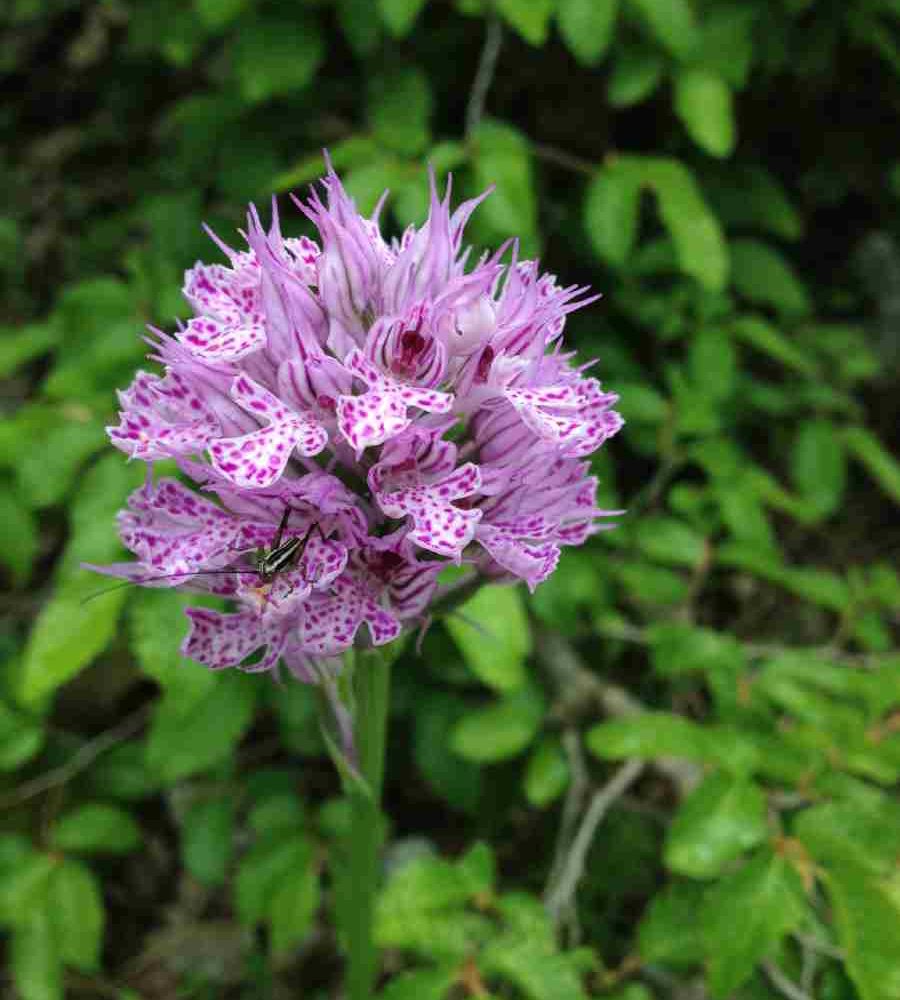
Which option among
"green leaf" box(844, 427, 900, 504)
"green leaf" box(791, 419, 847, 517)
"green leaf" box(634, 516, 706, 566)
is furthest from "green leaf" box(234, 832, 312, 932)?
"green leaf" box(844, 427, 900, 504)

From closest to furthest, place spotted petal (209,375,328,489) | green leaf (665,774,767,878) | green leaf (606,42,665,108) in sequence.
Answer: spotted petal (209,375,328,489)
green leaf (665,774,767,878)
green leaf (606,42,665,108)

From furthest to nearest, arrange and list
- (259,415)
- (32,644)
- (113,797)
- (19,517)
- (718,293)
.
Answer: (718,293) → (113,797) → (19,517) → (32,644) → (259,415)

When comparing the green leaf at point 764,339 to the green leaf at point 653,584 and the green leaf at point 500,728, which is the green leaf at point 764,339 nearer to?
the green leaf at point 653,584

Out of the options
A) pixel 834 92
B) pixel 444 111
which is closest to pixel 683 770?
pixel 444 111

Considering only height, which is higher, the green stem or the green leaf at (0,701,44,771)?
the green leaf at (0,701,44,771)

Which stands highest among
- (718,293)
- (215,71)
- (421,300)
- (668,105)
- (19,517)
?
(215,71)

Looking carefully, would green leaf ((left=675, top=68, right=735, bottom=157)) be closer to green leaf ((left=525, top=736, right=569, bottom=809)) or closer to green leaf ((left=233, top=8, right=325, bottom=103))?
green leaf ((left=233, top=8, right=325, bottom=103))

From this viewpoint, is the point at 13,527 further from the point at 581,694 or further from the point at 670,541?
the point at 670,541

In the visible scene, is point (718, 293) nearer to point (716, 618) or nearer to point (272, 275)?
point (716, 618)
